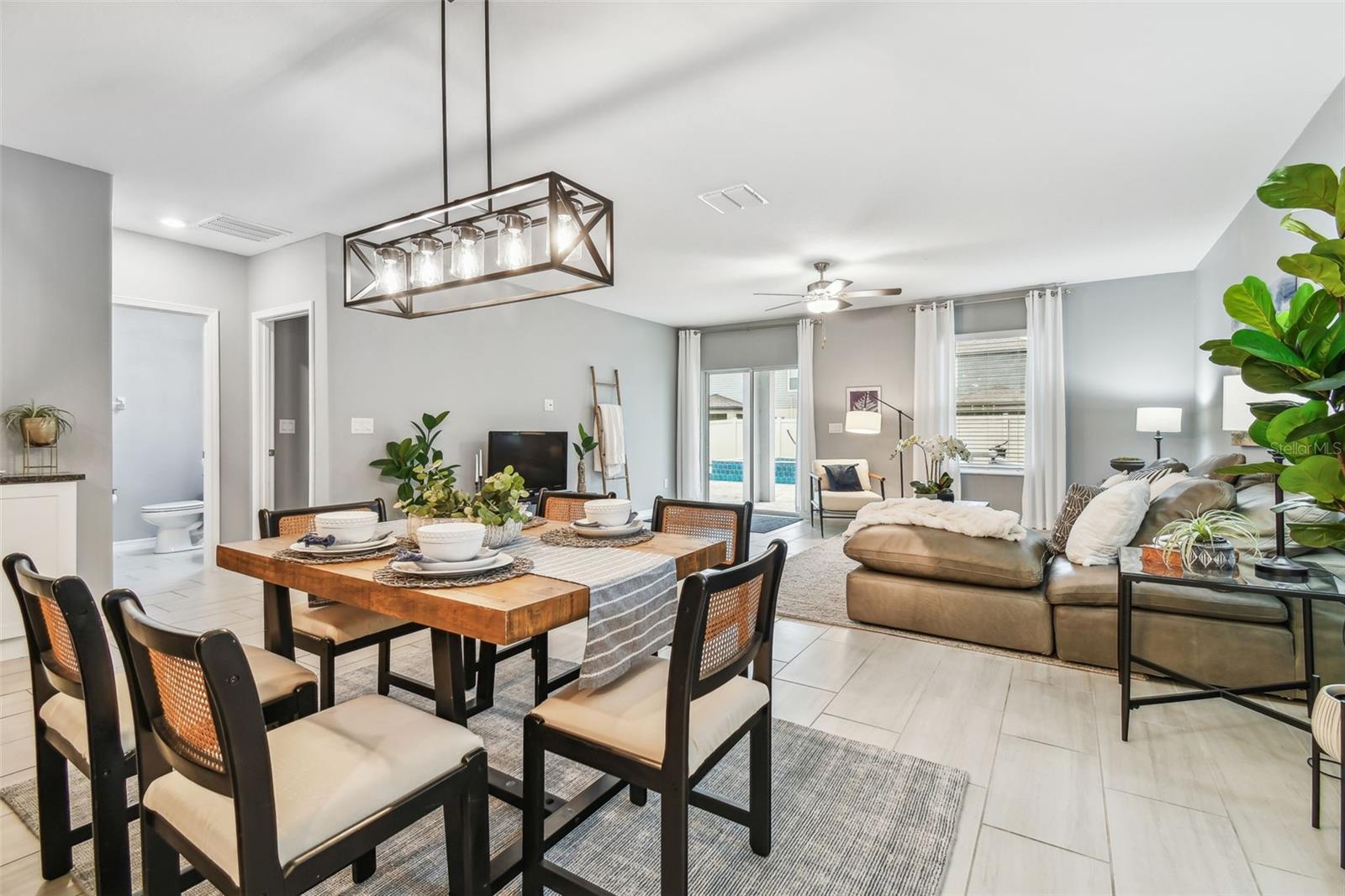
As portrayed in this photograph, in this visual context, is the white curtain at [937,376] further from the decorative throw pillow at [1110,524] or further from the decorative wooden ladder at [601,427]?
the decorative throw pillow at [1110,524]

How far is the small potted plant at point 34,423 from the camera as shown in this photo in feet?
10.2

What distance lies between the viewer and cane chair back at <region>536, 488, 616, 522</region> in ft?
8.75

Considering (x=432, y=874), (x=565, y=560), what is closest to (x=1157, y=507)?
(x=565, y=560)

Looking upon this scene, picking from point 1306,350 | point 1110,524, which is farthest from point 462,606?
point 1110,524

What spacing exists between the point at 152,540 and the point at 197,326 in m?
2.21

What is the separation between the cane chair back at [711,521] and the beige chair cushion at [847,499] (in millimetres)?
4330

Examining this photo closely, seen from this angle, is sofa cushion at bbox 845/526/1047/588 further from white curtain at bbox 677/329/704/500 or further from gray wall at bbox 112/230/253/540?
white curtain at bbox 677/329/704/500

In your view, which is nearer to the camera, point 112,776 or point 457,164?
point 112,776

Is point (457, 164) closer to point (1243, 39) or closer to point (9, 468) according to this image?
point (9, 468)

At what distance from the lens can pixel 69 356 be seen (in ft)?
10.9

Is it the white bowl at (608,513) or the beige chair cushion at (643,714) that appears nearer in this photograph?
the beige chair cushion at (643,714)

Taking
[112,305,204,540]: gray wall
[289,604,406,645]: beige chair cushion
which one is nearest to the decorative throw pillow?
[289,604,406,645]: beige chair cushion

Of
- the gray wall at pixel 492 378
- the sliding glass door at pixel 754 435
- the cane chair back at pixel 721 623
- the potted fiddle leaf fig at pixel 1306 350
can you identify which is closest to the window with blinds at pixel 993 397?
the sliding glass door at pixel 754 435

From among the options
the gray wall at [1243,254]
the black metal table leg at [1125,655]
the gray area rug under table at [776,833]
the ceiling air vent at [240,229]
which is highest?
the ceiling air vent at [240,229]
